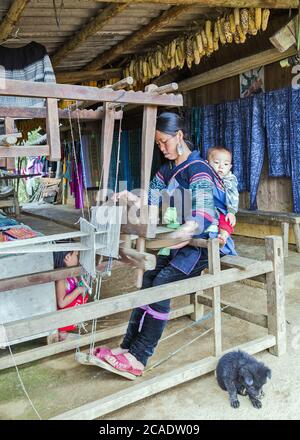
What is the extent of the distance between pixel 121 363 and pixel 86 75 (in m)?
5.41

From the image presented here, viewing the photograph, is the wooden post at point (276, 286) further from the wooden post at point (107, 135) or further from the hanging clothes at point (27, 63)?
the hanging clothes at point (27, 63)

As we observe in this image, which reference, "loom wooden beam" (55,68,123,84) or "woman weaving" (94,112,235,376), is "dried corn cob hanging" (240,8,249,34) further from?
"loom wooden beam" (55,68,123,84)

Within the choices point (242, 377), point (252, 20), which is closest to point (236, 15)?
point (252, 20)

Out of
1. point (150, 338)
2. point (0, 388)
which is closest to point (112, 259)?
point (150, 338)

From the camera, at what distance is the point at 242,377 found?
2.61 metres

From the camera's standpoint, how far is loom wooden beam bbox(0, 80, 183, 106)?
7.37 feet

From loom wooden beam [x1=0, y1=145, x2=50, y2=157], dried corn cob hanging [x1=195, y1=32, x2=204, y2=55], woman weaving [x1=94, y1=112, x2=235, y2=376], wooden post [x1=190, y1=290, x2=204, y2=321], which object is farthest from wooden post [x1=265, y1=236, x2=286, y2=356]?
dried corn cob hanging [x1=195, y1=32, x2=204, y2=55]

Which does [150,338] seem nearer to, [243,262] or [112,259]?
[112,259]

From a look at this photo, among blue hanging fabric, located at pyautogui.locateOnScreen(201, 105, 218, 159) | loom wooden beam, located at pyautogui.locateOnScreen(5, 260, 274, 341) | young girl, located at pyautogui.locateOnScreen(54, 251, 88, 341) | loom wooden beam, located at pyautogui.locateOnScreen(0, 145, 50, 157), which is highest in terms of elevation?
blue hanging fabric, located at pyautogui.locateOnScreen(201, 105, 218, 159)

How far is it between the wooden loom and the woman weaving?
143 millimetres

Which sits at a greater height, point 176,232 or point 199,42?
point 199,42

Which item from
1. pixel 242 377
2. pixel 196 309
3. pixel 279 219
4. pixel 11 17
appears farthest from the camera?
pixel 279 219

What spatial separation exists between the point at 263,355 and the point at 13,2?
3.87 m

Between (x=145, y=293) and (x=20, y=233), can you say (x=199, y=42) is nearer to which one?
(x=20, y=233)
